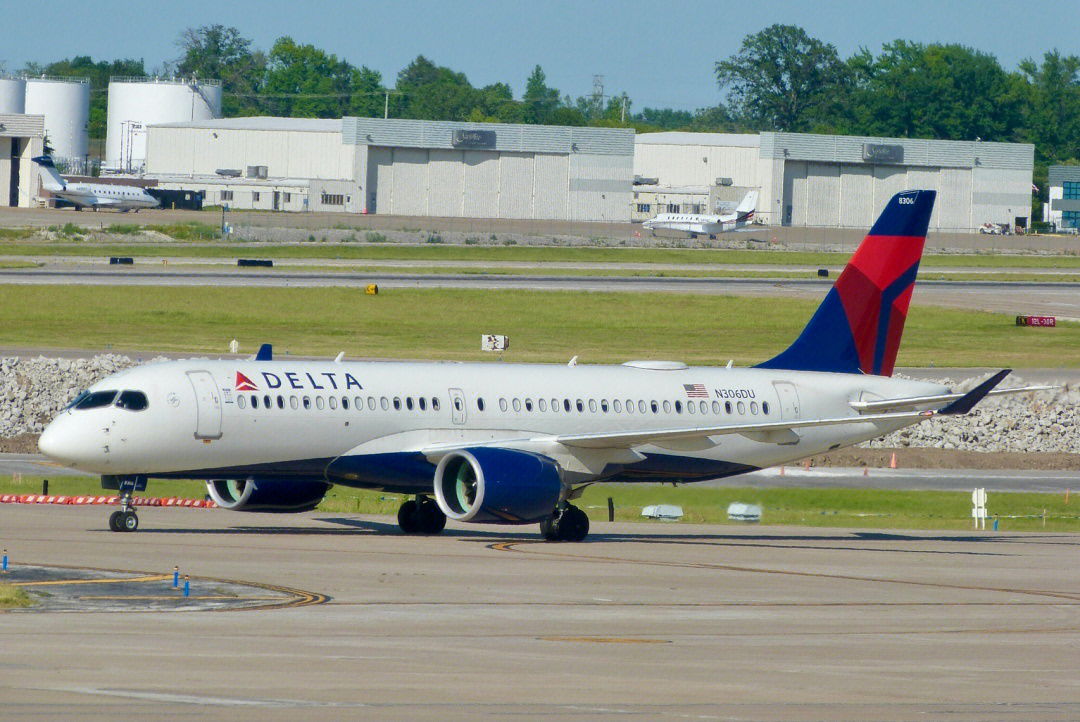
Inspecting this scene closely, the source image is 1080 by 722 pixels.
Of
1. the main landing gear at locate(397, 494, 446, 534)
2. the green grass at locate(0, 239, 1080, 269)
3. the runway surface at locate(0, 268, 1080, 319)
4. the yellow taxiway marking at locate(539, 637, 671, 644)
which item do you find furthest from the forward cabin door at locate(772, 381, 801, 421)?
the green grass at locate(0, 239, 1080, 269)

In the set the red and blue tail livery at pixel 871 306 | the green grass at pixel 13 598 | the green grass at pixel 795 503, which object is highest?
the red and blue tail livery at pixel 871 306

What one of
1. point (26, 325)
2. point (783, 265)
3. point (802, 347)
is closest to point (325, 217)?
point (783, 265)

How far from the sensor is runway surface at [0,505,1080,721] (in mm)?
18266

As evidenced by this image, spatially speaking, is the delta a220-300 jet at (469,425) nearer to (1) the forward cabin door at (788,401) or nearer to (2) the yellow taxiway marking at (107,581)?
(1) the forward cabin door at (788,401)

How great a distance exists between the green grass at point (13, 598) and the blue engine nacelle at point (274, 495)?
515 inches

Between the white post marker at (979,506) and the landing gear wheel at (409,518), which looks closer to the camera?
the landing gear wheel at (409,518)

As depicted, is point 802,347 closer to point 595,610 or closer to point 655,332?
point 595,610

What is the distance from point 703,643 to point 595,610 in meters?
3.69

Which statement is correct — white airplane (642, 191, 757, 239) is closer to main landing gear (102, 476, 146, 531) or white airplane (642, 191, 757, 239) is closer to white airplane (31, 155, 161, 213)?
white airplane (31, 155, 161, 213)

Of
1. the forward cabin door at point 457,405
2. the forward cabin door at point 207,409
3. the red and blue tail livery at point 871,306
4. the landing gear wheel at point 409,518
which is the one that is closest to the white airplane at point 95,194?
the red and blue tail livery at point 871,306

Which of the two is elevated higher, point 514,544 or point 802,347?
point 802,347

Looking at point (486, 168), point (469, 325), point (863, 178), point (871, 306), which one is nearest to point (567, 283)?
point (469, 325)

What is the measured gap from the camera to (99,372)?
64.8 meters

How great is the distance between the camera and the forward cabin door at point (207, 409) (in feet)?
118
